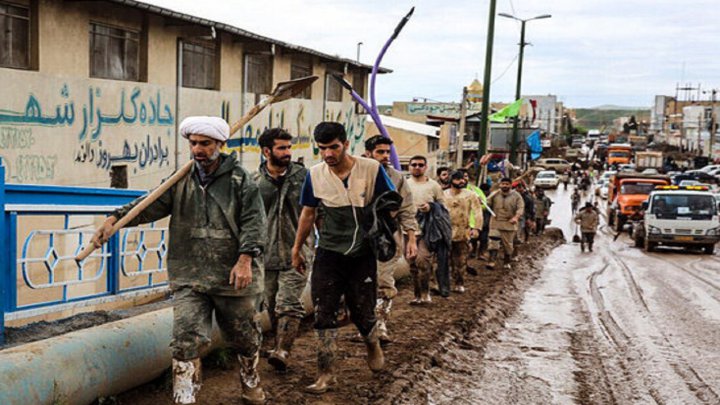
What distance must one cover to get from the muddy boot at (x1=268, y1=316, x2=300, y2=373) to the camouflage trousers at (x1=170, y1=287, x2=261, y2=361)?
4.10 feet

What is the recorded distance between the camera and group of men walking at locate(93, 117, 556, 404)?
532 cm

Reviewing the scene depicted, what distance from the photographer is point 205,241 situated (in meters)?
5.37

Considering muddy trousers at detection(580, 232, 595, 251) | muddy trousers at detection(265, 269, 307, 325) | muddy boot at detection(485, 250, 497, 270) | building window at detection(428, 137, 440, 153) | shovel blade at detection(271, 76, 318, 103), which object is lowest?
muddy trousers at detection(580, 232, 595, 251)

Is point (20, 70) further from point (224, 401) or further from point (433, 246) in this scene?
point (224, 401)

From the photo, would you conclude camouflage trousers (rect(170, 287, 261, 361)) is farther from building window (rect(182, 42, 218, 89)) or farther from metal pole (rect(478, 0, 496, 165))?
metal pole (rect(478, 0, 496, 165))

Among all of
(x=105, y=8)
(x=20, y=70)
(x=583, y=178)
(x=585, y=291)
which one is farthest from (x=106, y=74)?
(x=583, y=178)

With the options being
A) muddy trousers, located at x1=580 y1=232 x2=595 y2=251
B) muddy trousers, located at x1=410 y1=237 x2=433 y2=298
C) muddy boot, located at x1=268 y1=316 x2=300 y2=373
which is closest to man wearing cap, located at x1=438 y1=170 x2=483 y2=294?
muddy trousers, located at x1=410 y1=237 x2=433 y2=298

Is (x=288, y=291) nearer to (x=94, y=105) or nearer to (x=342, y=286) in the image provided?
(x=342, y=286)

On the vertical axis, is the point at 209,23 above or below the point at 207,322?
above

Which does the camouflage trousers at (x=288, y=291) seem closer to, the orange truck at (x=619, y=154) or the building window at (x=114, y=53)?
the building window at (x=114, y=53)

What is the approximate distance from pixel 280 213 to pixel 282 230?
0.44 ft

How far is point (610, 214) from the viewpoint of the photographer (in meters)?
37.1

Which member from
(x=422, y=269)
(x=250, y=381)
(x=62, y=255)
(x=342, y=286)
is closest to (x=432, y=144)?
(x=422, y=269)

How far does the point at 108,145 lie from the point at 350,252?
997 centimetres
